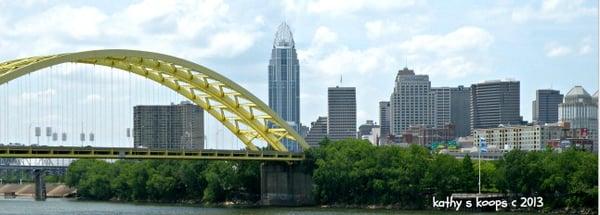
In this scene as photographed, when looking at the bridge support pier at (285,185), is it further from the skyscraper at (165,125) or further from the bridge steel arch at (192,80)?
the skyscraper at (165,125)

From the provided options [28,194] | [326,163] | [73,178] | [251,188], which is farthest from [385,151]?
[28,194]

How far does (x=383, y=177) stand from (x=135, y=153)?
61.5ft

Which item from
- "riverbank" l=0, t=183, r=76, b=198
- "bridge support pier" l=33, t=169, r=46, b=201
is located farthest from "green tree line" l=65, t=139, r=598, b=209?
"riverbank" l=0, t=183, r=76, b=198

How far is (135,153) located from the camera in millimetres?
86438

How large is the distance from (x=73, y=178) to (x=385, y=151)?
5968 cm

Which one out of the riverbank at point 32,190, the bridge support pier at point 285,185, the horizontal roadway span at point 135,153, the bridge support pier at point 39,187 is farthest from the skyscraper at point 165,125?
the horizontal roadway span at point 135,153

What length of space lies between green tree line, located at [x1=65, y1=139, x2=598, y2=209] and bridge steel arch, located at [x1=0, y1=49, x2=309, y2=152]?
14.9ft

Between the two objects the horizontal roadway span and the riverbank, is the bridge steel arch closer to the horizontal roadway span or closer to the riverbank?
the horizontal roadway span

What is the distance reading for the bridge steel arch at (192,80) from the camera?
7850cm

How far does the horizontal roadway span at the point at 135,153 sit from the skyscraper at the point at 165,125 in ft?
270

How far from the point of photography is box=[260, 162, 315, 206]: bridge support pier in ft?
323

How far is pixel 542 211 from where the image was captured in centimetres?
7869

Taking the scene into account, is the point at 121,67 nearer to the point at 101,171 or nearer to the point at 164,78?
the point at 164,78

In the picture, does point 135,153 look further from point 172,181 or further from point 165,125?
point 165,125
